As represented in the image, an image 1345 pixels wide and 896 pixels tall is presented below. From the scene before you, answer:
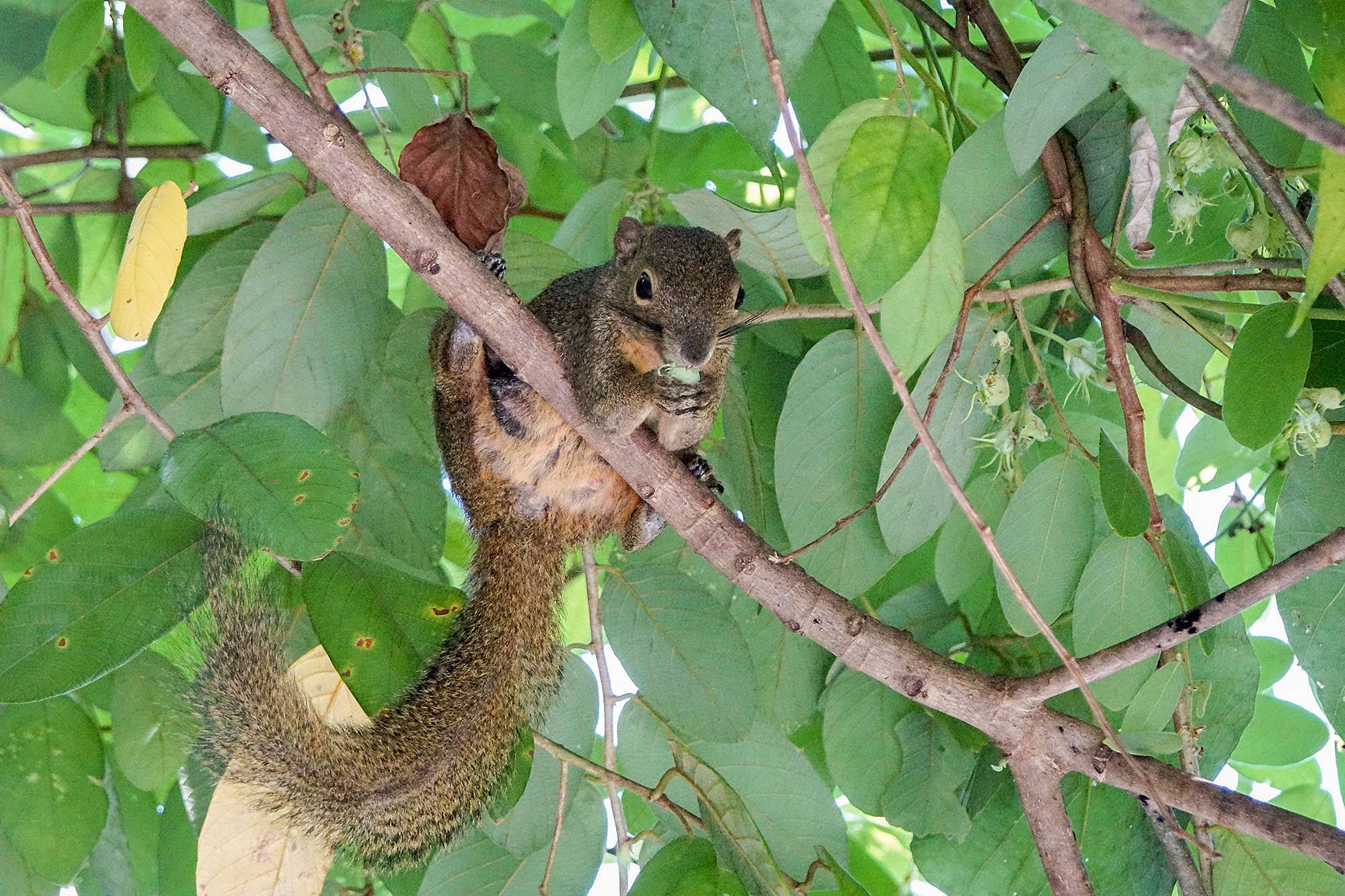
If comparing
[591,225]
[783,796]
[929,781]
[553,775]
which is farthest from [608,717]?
[591,225]

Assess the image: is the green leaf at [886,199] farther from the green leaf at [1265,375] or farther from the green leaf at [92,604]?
the green leaf at [92,604]

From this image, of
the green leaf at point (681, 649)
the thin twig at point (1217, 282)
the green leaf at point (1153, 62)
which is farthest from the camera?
the green leaf at point (681, 649)

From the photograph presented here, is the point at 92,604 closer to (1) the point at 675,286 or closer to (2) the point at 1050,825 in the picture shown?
(1) the point at 675,286

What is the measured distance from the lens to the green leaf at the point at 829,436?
146 cm

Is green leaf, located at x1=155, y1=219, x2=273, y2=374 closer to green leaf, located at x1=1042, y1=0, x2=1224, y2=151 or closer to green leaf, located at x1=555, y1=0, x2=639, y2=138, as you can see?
green leaf, located at x1=555, y1=0, x2=639, y2=138

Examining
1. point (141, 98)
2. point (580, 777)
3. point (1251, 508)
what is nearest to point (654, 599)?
point (580, 777)

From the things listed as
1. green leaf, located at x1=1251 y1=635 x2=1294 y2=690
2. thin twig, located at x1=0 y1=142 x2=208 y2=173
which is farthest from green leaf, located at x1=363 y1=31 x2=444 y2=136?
green leaf, located at x1=1251 y1=635 x2=1294 y2=690

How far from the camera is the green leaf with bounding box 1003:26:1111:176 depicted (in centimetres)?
107

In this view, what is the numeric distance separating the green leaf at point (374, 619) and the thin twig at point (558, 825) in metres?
0.35

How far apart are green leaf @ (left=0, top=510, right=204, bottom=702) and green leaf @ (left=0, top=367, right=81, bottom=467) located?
60 centimetres

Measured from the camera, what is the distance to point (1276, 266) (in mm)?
1146

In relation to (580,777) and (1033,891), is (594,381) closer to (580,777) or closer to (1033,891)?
(580,777)

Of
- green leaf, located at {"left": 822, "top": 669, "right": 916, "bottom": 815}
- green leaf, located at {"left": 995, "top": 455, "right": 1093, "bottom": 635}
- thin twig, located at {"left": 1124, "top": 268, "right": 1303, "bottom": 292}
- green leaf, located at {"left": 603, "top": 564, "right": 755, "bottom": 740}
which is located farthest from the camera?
green leaf, located at {"left": 822, "top": 669, "right": 916, "bottom": 815}

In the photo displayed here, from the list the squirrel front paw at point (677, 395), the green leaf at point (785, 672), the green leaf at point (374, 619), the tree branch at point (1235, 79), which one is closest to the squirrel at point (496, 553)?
the squirrel front paw at point (677, 395)
